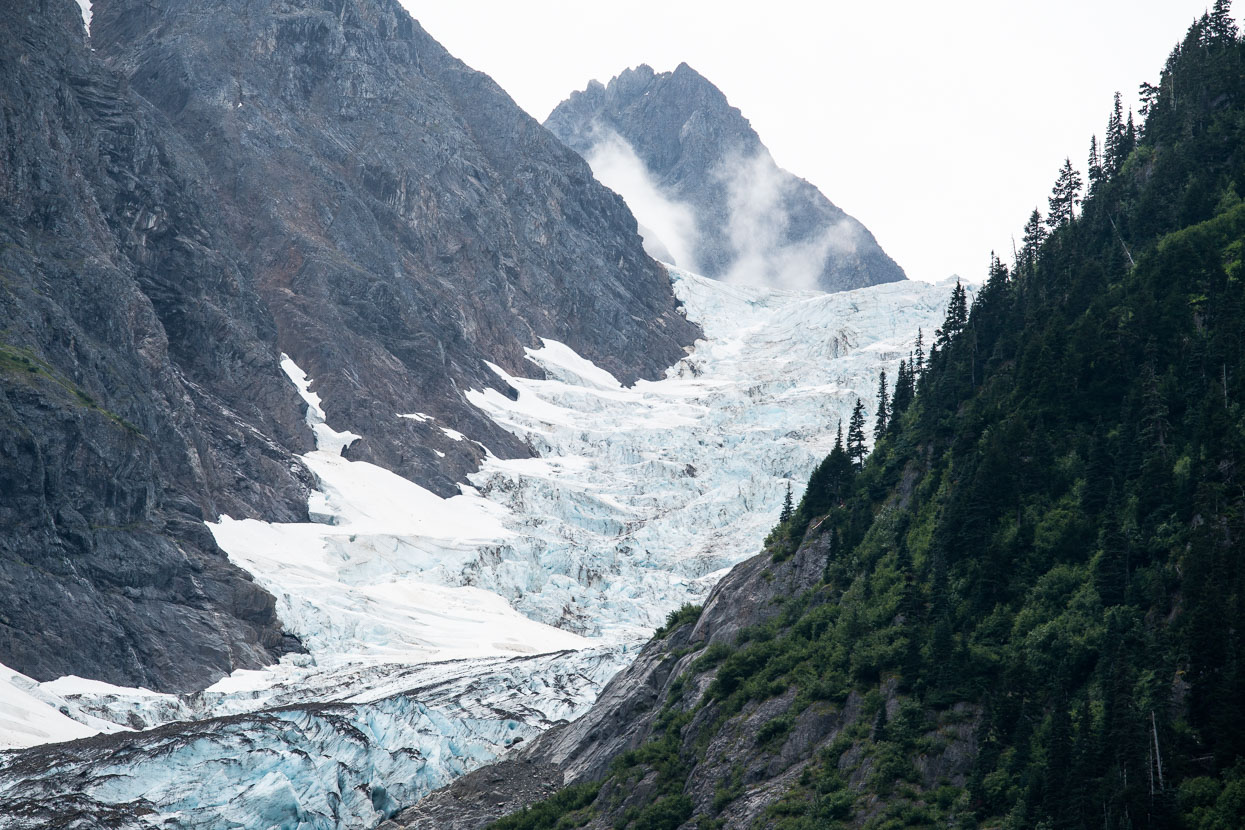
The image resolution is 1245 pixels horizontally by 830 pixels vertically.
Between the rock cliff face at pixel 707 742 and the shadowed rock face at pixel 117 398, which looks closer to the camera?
the rock cliff face at pixel 707 742

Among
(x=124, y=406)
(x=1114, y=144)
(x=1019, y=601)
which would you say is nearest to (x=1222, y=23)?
(x=1114, y=144)

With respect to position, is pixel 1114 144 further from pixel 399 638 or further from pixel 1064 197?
pixel 399 638

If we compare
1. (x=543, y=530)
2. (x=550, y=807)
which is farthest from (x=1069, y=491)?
(x=543, y=530)

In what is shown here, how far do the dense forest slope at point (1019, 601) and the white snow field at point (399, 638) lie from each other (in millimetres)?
12096

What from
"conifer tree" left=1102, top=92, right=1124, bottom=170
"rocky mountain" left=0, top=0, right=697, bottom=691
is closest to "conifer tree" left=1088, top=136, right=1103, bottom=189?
"conifer tree" left=1102, top=92, right=1124, bottom=170

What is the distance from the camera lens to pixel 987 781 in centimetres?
5034

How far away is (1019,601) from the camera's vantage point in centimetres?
6006

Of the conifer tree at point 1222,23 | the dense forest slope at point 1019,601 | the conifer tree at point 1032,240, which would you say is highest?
the conifer tree at point 1222,23

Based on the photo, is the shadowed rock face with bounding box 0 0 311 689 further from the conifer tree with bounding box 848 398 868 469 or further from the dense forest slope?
the conifer tree with bounding box 848 398 868 469

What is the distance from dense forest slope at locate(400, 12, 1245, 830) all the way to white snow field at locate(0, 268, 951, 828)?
12096 mm

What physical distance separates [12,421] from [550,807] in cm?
7910

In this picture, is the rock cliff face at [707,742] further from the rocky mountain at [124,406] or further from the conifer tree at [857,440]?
the rocky mountain at [124,406]

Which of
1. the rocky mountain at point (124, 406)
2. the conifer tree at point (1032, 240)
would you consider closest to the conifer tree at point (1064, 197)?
the conifer tree at point (1032, 240)

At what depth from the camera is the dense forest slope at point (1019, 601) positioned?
47.3 m
